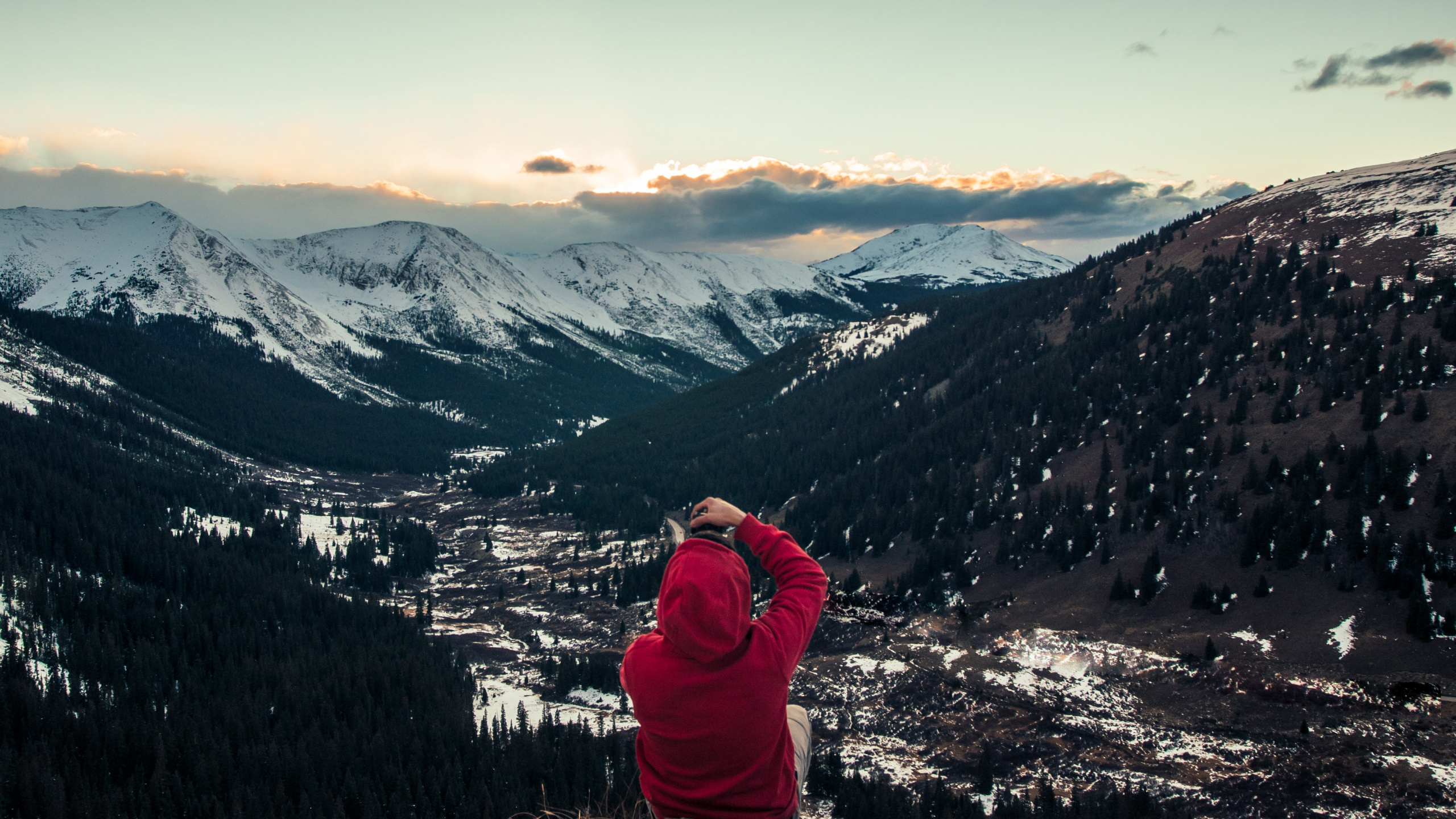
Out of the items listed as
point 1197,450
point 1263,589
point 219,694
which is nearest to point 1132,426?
point 1197,450

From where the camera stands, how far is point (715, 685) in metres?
6.61

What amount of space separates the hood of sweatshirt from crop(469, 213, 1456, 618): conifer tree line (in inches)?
3210

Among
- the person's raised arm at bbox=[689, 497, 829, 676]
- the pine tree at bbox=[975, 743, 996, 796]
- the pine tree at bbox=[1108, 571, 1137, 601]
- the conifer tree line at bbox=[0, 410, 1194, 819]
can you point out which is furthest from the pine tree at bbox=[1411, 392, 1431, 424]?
the person's raised arm at bbox=[689, 497, 829, 676]

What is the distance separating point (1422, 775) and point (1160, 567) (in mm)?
30512

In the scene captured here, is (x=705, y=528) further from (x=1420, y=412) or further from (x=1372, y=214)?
(x=1372, y=214)

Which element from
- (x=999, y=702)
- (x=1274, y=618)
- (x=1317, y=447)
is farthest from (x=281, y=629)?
(x=1317, y=447)

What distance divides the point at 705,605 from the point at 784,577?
183 centimetres

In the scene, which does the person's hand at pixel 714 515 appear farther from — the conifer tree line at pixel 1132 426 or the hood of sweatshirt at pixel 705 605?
the conifer tree line at pixel 1132 426

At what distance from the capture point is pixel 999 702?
6881 centimetres

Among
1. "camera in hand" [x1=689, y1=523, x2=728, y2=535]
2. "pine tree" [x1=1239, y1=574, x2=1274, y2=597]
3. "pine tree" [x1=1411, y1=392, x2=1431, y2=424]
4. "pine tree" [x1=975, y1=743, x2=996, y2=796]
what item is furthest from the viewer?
"pine tree" [x1=1411, y1=392, x2=1431, y2=424]

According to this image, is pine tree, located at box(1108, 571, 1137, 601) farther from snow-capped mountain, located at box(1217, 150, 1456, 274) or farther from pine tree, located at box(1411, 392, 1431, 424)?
snow-capped mountain, located at box(1217, 150, 1456, 274)

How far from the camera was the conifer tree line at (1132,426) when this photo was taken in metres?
77.4

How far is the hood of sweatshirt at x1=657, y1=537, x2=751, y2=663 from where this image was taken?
248 inches

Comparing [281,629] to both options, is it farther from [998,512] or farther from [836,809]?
[998,512]
